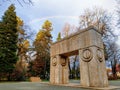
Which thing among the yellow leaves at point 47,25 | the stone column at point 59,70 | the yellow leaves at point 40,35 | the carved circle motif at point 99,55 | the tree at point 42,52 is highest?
the yellow leaves at point 47,25

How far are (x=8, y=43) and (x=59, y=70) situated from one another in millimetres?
13284

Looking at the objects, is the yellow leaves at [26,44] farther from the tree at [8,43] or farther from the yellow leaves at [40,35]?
the tree at [8,43]

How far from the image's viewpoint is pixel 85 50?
35.4 feet

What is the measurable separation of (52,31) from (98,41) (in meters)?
25.1

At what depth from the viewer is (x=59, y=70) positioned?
44.1 feet

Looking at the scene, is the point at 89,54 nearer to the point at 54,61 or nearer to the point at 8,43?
the point at 54,61

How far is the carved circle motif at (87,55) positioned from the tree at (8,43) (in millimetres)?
14716

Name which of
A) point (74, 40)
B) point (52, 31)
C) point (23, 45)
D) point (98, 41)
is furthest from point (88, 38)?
point (52, 31)

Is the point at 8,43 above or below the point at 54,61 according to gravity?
above

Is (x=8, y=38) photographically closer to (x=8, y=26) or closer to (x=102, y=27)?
(x=8, y=26)

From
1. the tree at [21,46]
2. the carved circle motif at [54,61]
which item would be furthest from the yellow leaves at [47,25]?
the carved circle motif at [54,61]

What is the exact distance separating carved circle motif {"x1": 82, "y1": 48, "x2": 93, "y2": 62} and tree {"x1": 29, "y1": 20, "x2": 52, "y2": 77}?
776 inches

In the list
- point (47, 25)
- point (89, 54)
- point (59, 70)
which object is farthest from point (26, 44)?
point (89, 54)

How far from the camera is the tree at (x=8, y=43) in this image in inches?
895
